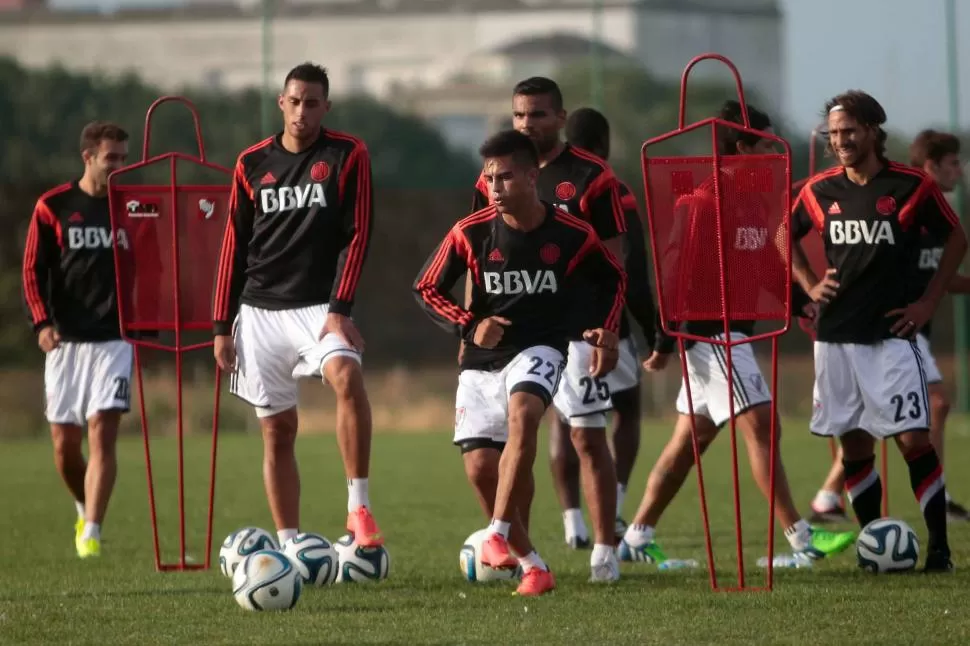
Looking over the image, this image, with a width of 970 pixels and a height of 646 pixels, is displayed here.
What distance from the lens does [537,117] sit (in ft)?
25.8

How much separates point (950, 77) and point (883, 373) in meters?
16.7

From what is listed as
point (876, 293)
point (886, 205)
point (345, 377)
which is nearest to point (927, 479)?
point (876, 293)

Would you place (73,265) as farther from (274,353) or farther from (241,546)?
(241,546)

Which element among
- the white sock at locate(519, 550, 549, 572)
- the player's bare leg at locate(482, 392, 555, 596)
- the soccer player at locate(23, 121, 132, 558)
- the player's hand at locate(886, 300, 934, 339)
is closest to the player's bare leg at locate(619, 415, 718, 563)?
the player's hand at locate(886, 300, 934, 339)

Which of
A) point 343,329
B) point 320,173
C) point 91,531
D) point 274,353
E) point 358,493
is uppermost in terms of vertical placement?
point 320,173

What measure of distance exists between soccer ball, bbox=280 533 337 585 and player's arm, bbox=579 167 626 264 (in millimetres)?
1971

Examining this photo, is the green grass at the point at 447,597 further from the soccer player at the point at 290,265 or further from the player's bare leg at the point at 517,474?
the soccer player at the point at 290,265

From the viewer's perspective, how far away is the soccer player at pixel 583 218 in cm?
772

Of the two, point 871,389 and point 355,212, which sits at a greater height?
point 355,212

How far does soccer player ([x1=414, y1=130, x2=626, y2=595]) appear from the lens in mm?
7102

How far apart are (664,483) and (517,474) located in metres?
1.64

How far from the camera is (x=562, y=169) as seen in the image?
805cm

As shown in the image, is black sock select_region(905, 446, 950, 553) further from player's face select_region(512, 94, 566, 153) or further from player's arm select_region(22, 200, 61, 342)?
player's arm select_region(22, 200, 61, 342)

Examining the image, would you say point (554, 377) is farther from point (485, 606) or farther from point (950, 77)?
point (950, 77)
